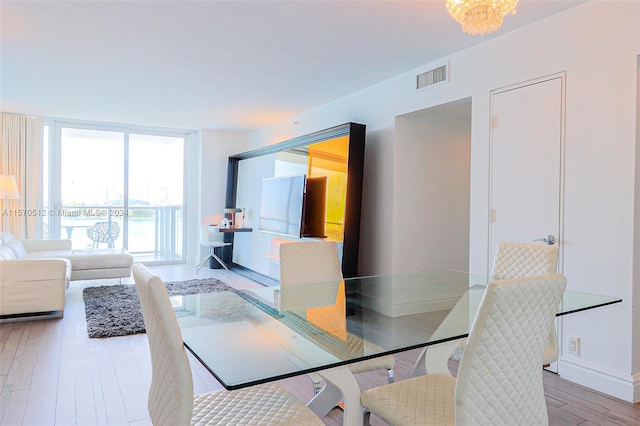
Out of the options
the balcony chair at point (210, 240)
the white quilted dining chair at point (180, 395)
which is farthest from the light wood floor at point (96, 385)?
the balcony chair at point (210, 240)

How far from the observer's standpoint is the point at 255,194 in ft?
23.0

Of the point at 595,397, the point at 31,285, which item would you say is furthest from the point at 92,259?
the point at 595,397

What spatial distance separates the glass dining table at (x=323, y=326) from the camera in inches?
53.2

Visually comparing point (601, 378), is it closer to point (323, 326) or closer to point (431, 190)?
point (323, 326)

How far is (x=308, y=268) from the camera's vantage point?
2.77 m

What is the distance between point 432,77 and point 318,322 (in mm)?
2854

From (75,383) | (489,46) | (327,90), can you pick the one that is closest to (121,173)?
(327,90)

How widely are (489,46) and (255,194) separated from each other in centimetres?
456

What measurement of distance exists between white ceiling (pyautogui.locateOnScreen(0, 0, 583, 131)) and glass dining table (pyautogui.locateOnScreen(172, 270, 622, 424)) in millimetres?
1897

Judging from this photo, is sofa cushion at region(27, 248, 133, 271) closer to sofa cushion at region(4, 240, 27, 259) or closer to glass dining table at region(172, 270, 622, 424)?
sofa cushion at region(4, 240, 27, 259)

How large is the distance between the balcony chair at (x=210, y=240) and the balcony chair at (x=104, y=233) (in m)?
1.53

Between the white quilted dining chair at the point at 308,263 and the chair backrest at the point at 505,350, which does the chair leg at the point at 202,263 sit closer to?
the white quilted dining chair at the point at 308,263

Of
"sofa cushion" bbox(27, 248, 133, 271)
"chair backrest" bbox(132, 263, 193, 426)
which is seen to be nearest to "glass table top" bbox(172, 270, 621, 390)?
"chair backrest" bbox(132, 263, 193, 426)

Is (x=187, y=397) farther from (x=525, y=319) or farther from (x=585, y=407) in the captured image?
(x=585, y=407)
